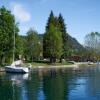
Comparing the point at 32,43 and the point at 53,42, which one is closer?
the point at 53,42

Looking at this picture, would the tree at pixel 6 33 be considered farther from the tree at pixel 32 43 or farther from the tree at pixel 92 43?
the tree at pixel 92 43

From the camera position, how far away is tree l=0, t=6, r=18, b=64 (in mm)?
91438

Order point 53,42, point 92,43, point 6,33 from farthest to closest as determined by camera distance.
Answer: point 92,43 < point 53,42 < point 6,33

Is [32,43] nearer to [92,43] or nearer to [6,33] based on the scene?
[6,33]

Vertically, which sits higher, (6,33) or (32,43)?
(6,33)

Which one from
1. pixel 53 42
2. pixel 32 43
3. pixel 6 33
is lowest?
pixel 53 42

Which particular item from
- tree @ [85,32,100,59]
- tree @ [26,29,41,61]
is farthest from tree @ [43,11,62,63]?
tree @ [85,32,100,59]

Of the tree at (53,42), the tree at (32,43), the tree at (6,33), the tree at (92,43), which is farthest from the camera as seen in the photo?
the tree at (92,43)

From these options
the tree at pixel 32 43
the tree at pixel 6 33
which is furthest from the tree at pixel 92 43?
the tree at pixel 6 33

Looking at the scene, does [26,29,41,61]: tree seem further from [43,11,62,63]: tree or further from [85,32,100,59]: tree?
[85,32,100,59]: tree

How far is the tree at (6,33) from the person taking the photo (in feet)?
300

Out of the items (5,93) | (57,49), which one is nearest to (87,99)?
(5,93)

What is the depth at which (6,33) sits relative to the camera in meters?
91.9

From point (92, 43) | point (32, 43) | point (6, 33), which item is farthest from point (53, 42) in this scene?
point (92, 43)
